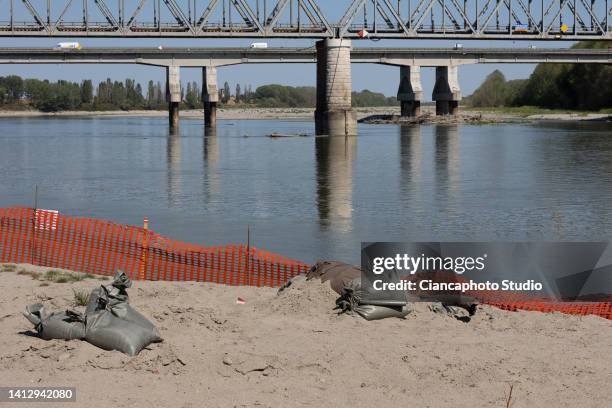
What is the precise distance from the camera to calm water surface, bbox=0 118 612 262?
27.4 meters

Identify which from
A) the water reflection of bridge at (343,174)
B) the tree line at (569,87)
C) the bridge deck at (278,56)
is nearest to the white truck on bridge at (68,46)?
the bridge deck at (278,56)

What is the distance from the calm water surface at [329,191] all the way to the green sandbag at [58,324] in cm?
1013

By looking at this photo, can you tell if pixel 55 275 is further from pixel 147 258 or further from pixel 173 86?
pixel 173 86

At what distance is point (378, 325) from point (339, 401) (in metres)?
2.98

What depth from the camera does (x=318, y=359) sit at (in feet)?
40.7

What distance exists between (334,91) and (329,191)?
6166cm

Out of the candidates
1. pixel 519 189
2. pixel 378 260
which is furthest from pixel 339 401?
pixel 519 189

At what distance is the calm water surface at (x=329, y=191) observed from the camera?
90.0 ft

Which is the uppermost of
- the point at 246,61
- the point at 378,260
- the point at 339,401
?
the point at 246,61

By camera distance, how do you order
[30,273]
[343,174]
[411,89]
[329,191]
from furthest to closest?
[411,89], [343,174], [329,191], [30,273]

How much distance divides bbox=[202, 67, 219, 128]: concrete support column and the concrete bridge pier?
3455 cm

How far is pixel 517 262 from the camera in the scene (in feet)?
62.7

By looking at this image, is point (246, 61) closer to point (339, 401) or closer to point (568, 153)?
point (568, 153)

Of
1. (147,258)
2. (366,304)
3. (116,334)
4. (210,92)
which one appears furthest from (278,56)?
(116,334)
